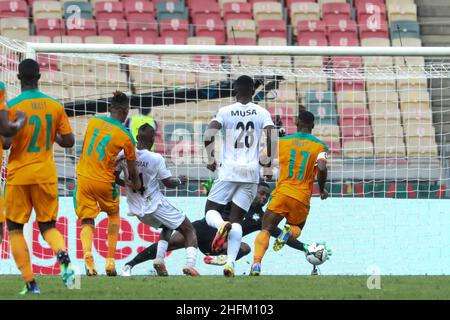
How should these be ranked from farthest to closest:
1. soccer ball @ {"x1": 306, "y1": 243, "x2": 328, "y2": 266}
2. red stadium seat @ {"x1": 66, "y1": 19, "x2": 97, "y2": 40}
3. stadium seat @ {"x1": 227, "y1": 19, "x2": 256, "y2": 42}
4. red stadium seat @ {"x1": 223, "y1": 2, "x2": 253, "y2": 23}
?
1. red stadium seat @ {"x1": 223, "y1": 2, "x2": 253, "y2": 23}
2. stadium seat @ {"x1": 227, "y1": 19, "x2": 256, "y2": 42}
3. red stadium seat @ {"x1": 66, "y1": 19, "x2": 97, "y2": 40}
4. soccer ball @ {"x1": 306, "y1": 243, "x2": 328, "y2": 266}

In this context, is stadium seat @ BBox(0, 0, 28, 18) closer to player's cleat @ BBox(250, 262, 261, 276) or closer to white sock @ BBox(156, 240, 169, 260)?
white sock @ BBox(156, 240, 169, 260)

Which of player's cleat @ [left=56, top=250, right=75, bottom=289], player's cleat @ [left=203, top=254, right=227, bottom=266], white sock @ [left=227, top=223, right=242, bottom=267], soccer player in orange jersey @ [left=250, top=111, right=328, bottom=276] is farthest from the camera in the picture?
player's cleat @ [left=203, top=254, right=227, bottom=266]

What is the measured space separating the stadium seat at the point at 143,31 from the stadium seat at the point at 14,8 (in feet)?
6.85

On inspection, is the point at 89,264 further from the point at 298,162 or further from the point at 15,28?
the point at 15,28

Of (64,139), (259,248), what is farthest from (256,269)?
(64,139)

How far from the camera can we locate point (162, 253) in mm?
13859

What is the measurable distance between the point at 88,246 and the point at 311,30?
36.8ft

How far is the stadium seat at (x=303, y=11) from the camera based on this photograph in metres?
24.1

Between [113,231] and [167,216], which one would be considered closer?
[113,231]

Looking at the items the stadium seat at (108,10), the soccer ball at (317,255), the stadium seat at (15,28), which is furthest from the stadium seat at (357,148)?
the stadium seat at (15,28)

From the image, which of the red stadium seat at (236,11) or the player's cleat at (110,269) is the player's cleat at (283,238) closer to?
the player's cleat at (110,269)

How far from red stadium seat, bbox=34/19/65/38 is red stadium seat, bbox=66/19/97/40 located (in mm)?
151

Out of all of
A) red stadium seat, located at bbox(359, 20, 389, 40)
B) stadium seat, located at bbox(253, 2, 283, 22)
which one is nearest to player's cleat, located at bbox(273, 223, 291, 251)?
red stadium seat, located at bbox(359, 20, 389, 40)

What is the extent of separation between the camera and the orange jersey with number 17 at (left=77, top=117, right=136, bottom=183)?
12.9 meters
